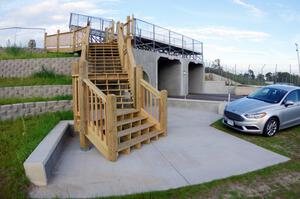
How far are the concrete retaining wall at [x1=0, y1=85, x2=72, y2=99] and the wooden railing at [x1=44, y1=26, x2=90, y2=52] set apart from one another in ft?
15.1

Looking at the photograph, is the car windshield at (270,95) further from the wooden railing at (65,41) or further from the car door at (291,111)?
the wooden railing at (65,41)

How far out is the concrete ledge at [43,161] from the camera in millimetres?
4062

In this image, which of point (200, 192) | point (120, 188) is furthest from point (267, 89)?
point (120, 188)

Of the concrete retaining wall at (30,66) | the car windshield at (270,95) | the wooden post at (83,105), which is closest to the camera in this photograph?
the wooden post at (83,105)

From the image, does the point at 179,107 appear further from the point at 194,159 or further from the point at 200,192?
the point at 200,192

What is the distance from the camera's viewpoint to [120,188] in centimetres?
405

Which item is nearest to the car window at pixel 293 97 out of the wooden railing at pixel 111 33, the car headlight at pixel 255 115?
the car headlight at pixel 255 115

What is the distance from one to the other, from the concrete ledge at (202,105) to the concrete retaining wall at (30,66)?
195 inches

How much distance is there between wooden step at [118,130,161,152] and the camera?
5.62 metres

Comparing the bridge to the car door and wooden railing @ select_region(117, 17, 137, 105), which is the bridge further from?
the car door

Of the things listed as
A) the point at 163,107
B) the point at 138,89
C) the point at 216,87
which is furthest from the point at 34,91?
the point at 216,87

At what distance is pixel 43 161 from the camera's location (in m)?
4.13

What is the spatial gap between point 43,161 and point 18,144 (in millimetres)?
1782

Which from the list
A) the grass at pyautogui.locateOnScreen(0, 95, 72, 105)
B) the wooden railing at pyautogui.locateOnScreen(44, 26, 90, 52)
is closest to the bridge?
the wooden railing at pyautogui.locateOnScreen(44, 26, 90, 52)
